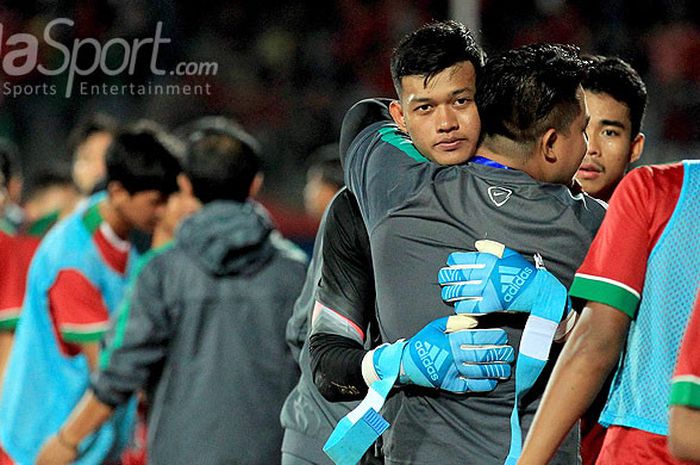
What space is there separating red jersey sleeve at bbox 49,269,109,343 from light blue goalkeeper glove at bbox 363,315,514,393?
3033 mm

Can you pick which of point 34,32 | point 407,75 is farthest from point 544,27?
point 407,75

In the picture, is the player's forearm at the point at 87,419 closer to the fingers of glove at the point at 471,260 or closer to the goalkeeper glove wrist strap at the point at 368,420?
the goalkeeper glove wrist strap at the point at 368,420

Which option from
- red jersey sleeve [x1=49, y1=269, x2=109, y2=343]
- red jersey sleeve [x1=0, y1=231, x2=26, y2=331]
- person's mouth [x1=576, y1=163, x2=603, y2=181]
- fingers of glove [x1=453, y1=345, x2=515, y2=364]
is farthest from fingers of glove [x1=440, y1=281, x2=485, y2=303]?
red jersey sleeve [x1=0, y1=231, x2=26, y2=331]

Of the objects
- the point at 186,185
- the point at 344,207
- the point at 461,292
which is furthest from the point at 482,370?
the point at 186,185

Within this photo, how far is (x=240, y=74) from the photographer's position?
1330cm

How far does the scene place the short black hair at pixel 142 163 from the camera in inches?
214

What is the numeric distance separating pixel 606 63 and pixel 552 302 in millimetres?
1239

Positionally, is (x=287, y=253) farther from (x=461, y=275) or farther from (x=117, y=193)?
(x=461, y=275)

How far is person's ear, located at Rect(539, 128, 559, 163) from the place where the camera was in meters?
2.75

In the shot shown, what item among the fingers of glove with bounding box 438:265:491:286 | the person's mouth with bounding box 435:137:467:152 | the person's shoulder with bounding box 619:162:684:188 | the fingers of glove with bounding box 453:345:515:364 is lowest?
the fingers of glove with bounding box 453:345:515:364

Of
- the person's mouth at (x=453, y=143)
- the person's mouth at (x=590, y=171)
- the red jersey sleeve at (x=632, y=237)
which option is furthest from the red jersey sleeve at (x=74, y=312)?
the red jersey sleeve at (x=632, y=237)

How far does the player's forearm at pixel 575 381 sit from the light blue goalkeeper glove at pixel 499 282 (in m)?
0.20

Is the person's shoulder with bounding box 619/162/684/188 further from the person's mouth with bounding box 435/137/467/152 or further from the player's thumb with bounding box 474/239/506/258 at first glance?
the person's mouth with bounding box 435/137/467/152

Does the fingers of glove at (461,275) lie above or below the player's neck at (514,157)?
below
